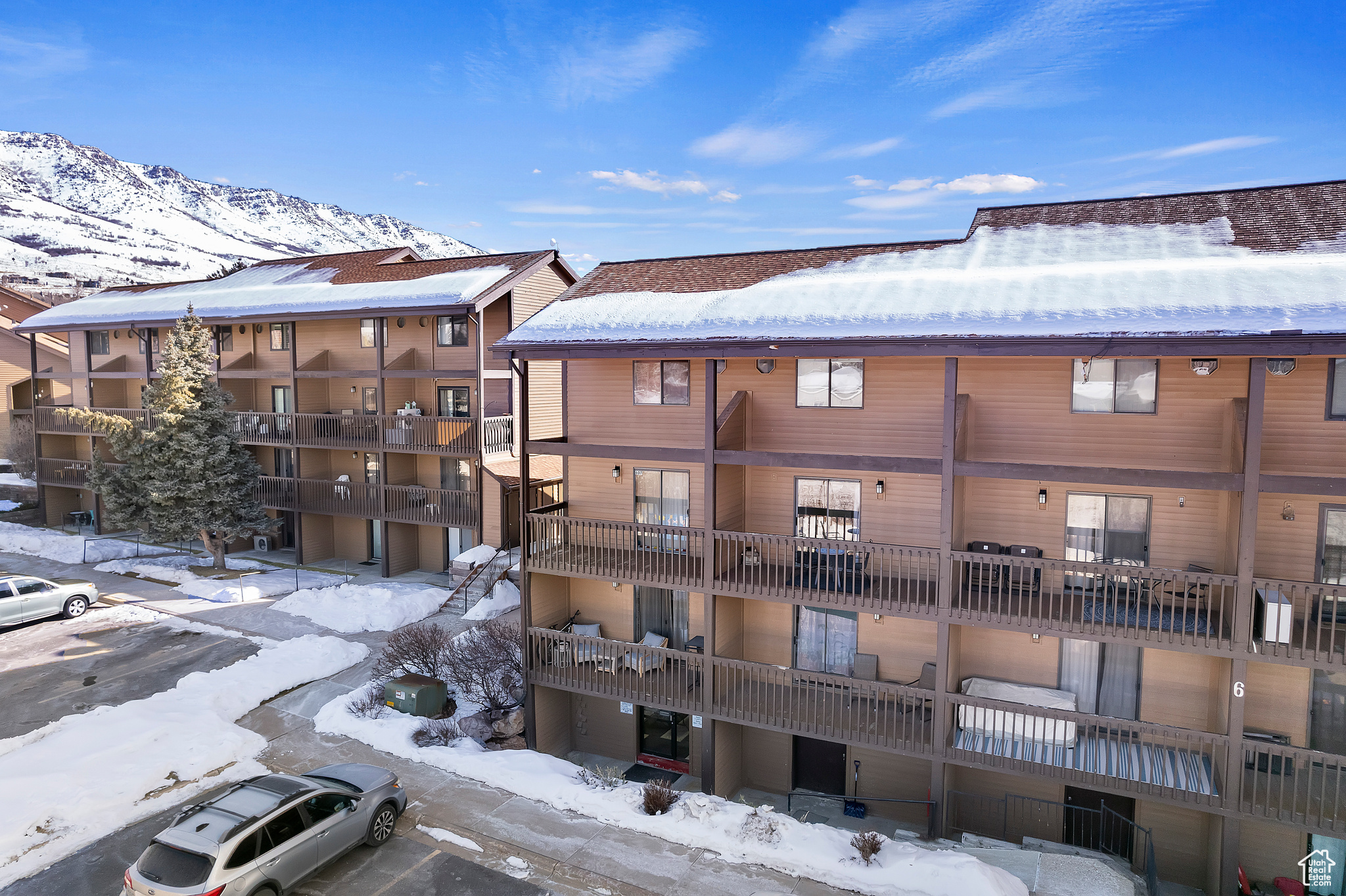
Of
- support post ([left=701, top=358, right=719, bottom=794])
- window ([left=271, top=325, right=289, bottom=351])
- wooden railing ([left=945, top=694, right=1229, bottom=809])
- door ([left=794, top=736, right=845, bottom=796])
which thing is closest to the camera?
wooden railing ([left=945, top=694, right=1229, bottom=809])

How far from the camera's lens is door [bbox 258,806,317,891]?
10.2 meters

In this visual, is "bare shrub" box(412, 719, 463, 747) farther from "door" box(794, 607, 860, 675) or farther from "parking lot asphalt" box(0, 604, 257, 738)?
"door" box(794, 607, 860, 675)

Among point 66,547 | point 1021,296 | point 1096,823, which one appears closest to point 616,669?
point 1096,823

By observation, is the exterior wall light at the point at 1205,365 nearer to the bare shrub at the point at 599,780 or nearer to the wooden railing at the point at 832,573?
the wooden railing at the point at 832,573

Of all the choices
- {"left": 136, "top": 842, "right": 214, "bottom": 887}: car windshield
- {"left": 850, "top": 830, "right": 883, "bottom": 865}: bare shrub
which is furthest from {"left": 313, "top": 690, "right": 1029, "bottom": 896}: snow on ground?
{"left": 136, "top": 842, "right": 214, "bottom": 887}: car windshield

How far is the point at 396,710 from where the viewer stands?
54.7ft

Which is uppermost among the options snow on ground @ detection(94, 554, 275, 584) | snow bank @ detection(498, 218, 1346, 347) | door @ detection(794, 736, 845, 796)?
snow bank @ detection(498, 218, 1346, 347)

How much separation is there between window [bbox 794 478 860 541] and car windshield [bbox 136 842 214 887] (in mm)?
10953

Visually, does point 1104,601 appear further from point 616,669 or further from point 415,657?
point 415,657

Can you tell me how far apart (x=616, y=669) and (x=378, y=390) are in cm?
1634

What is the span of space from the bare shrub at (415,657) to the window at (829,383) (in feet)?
34.4

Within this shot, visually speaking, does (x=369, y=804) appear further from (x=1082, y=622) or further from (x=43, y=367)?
(x=43, y=367)

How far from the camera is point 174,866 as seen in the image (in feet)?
31.3

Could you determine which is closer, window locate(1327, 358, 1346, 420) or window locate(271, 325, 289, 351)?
window locate(1327, 358, 1346, 420)
